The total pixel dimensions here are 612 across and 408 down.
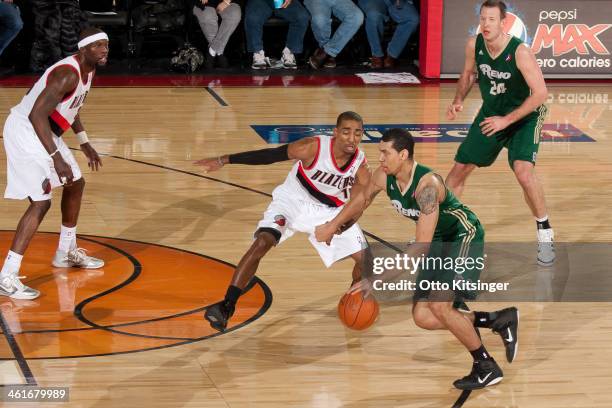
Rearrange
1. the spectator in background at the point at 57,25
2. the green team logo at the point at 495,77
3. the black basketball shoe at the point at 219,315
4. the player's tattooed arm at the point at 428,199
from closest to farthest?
the player's tattooed arm at the point at 428,199, the black basketball shoe at the point at 219,315, the green team logo at the point at 495,77, the spectator in background at the point at 57,25

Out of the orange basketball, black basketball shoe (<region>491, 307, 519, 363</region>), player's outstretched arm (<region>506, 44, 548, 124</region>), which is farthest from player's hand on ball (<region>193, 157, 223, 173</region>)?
player's outstretched arm (<region>506, 44, 548, 124</region>)

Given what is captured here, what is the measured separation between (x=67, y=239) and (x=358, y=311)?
267 centimetres

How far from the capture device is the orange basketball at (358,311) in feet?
23.6

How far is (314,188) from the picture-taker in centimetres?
784

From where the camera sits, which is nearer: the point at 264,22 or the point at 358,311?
the point at 358,311

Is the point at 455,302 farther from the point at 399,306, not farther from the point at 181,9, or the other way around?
the point at 181,9

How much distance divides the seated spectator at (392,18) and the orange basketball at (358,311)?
10.3 meters

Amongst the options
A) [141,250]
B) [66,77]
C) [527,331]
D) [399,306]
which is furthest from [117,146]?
[527,331]

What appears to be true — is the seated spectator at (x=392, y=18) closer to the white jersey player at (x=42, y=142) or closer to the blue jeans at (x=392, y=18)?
the blue jeans at (x=392, y=18)

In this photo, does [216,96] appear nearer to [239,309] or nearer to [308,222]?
[239,309]

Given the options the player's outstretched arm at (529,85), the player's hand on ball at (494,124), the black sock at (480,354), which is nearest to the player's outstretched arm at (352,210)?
the black sock at (480,354)

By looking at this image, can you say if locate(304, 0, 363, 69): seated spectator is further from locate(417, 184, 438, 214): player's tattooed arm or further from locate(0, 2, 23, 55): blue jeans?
locate(417, 184, 438, 214): player's tattooed arm

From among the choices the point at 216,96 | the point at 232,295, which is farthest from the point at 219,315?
the point at 216,96

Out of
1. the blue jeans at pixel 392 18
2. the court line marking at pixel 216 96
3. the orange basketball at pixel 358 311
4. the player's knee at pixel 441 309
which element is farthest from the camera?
the blue jeans at pixel 392 18
